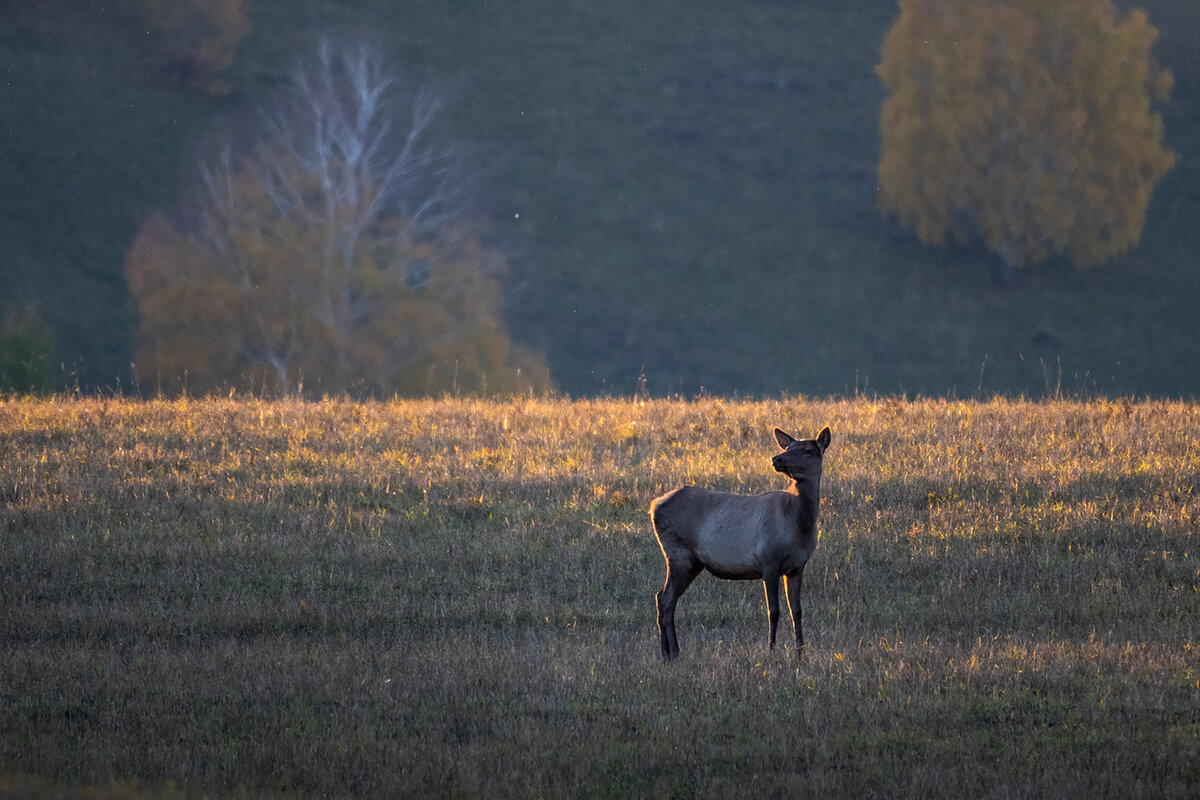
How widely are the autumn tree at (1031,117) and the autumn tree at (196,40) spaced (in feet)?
92.9

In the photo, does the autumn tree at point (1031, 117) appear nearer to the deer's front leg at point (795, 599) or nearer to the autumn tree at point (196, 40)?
the autumn tree at point (196, 40)

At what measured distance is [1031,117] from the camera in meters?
43.3

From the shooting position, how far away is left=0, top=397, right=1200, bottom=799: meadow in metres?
6.71

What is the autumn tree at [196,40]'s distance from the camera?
177ft

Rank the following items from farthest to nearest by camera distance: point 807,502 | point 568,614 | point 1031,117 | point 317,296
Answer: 1. point 1031,117
2. point 317,296
3. point 568,614
4. point 807,502

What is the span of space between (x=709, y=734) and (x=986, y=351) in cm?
4070

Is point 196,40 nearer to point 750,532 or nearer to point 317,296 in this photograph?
point 317,296

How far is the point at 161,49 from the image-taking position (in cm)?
5469

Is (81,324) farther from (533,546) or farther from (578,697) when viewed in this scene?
(578,697)

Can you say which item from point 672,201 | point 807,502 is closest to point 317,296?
point 672,201

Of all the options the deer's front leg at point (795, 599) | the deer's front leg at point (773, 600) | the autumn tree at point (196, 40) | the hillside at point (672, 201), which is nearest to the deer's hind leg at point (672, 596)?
the deer's front leg at point (773, 600)

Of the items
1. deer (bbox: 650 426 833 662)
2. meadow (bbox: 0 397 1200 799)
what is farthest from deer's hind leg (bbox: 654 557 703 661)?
meadow (bbox: 0 397 1200 799)

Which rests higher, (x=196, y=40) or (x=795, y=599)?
(x=196, y=40)

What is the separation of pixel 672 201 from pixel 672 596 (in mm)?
45308
